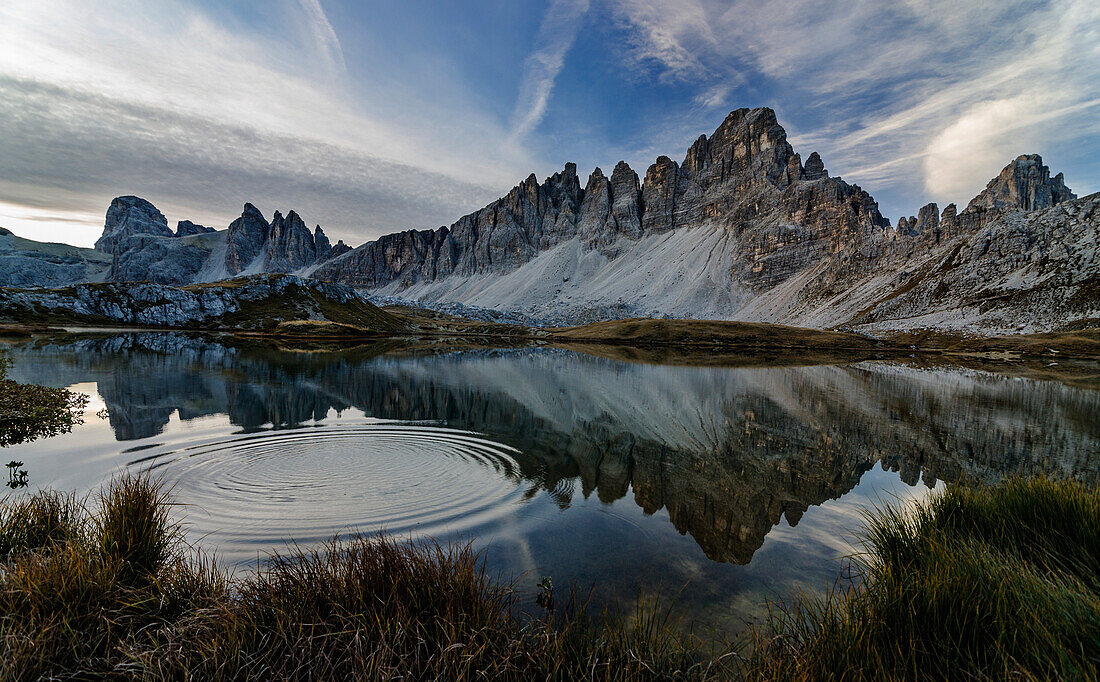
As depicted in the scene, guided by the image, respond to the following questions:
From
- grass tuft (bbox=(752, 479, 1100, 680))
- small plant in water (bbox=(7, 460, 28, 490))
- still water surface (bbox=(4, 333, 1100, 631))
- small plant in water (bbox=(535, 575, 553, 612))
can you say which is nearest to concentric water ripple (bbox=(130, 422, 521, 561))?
still water surface (bbox=(4, 333, 1100, 631))

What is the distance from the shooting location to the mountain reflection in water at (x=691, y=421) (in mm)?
12727

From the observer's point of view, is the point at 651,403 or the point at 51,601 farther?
the point at 651,403

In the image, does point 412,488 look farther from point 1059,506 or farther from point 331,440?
point 1059,506

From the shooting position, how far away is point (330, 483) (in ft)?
39.1

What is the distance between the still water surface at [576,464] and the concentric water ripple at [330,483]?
68mm

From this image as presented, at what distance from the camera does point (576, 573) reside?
7.98 metres

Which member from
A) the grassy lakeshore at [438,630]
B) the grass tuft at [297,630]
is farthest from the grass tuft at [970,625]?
the grass tuft at [297,630]

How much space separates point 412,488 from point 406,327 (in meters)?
A: 142

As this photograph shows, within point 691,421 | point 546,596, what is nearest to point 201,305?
point 691,421

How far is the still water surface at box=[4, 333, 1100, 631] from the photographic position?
8.75 meters

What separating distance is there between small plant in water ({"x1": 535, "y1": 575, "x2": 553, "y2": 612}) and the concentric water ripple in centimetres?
294

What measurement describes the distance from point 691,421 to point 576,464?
29.9 ft

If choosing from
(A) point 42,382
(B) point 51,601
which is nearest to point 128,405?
(A) point 42,382

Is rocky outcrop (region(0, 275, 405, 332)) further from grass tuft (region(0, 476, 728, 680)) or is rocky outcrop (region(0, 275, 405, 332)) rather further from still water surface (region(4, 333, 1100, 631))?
grass tuft (region(0, 476, 728, 680))
